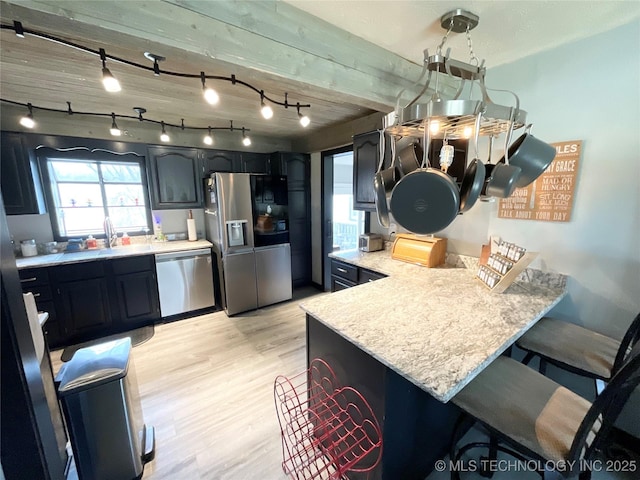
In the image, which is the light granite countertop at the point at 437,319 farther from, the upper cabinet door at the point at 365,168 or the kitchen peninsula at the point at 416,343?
the upper cabinet door at the point at 365,168

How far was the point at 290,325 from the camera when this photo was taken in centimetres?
306

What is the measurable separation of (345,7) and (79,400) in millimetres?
2338

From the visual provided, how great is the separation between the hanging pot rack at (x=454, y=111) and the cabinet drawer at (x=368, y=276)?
1.21 m

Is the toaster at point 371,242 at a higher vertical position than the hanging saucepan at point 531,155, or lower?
lower

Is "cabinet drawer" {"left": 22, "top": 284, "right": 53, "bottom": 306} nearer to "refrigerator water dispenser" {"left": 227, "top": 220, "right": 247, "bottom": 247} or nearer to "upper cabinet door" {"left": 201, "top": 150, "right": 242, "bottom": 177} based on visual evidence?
"refrigerator water dispenser" {"left": 227, "top": 220, "right": 247, "bottom": 247}

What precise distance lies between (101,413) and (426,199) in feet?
6.16

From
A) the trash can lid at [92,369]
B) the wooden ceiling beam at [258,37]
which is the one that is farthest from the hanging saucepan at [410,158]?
the trash can lid at [92,369]

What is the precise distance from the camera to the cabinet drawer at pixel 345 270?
Answer: 2447 mm

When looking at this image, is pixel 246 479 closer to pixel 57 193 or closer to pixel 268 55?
pixel 268 55

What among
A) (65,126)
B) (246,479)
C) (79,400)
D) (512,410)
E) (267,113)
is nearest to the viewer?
(512,410)

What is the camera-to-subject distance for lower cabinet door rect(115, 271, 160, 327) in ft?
9.31

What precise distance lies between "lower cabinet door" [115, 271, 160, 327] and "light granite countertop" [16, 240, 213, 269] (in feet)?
0.85

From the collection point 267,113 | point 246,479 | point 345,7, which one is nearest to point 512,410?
point 246,479

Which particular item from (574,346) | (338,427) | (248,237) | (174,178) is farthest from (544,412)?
(174,178)
